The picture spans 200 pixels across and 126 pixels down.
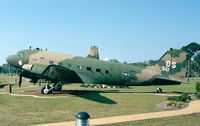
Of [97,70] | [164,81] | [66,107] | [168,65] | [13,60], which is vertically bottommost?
[66,107]

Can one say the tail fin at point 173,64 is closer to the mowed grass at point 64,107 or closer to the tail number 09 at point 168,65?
the tail number 09 at point 168,65

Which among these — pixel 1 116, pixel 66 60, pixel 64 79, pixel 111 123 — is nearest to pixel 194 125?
pixel 111 123

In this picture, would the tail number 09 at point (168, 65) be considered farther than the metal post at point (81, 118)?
Yes

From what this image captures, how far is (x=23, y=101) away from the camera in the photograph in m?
30.5

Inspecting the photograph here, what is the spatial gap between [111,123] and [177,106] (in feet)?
30.0

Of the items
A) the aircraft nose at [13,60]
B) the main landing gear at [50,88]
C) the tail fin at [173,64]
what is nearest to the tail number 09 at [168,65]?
the tail fin at [173,64]

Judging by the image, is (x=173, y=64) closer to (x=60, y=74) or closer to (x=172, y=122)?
(x=60, y=74)

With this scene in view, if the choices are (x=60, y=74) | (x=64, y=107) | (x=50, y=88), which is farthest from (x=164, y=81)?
(x=64, y=107)

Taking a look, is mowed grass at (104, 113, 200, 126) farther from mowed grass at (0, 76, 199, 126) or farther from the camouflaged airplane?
the camouflaged airplane

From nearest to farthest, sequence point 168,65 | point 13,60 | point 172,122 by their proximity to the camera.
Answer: point 172,122 < point 13,60 < point 168,65

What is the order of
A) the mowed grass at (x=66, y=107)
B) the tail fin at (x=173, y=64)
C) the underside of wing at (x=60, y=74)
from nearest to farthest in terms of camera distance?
the mowed grass at (x=66, y=107) → the underside of wing at (x=60, y=74) → the tail fin at (x=173, y=64)

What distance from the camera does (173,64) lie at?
4050cm

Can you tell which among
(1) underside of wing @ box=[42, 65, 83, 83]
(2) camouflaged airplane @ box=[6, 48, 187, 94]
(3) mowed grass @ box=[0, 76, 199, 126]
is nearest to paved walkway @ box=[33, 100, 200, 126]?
(3) mowed grass @ box=[0, 76, 199, 126]

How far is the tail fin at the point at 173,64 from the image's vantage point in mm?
40188
